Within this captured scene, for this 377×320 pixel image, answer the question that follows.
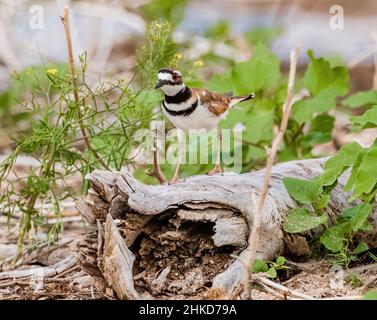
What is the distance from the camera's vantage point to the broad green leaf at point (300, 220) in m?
2.97

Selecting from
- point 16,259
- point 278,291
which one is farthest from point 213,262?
point 16,259

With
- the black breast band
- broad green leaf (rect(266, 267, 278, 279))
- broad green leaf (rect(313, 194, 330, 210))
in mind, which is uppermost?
the black breast band

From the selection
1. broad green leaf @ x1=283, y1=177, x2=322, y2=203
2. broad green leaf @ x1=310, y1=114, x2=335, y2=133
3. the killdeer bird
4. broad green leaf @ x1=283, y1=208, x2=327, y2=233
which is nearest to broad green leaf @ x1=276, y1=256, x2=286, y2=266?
broad green leaf @ x1=283, y1=208, x2=327, y2=233

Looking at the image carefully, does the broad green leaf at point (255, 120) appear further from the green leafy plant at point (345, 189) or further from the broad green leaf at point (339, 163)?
the broad green leaf at point (339, 163)

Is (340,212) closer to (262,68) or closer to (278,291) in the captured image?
(278,291)

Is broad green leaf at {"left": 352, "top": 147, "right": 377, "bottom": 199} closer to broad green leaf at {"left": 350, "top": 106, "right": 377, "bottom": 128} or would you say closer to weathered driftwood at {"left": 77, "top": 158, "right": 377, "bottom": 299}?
broad green leaf at {"left": 350, "top": 106, "right": 377, "bottom": 128}

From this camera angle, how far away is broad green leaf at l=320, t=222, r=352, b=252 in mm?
3041

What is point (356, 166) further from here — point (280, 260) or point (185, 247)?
point (185, 247)

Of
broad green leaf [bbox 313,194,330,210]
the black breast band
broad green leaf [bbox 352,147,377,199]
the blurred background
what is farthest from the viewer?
the blurred background

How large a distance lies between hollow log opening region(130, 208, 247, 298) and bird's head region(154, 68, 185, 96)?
20.4 inches

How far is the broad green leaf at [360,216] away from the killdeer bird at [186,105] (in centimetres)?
66

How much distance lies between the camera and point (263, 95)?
4281 millimetres

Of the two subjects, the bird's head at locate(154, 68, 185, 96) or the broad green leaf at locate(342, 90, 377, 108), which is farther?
the broad green leaf at locate(342, 90, 377, 108)

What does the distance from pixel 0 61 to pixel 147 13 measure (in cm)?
121
